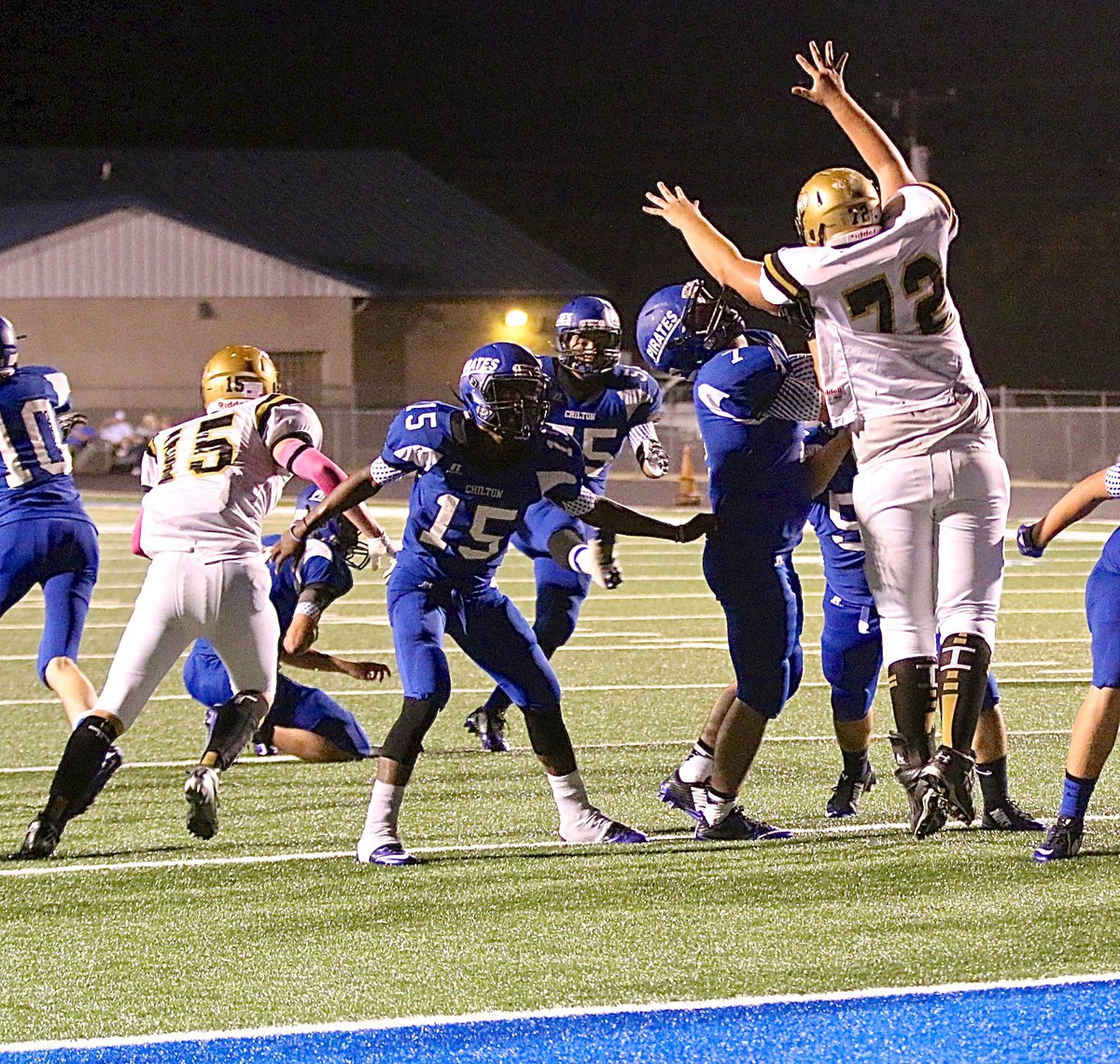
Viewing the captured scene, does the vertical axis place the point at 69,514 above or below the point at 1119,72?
below

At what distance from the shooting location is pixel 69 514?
25.2 feet

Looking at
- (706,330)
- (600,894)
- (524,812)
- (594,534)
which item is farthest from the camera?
(594,534)

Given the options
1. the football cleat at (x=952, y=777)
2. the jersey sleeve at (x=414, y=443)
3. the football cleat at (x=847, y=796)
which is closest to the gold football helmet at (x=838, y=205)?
the jersey sleeve at (x=414, y=443)

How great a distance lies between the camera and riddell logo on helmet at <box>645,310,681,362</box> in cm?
658

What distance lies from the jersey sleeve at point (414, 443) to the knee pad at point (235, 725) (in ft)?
2.75

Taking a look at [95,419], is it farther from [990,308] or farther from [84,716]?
[84,716]

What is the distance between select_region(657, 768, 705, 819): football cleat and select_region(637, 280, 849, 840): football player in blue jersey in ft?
0.90

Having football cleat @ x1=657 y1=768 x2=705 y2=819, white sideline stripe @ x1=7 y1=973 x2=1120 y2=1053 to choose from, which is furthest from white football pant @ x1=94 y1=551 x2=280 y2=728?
white sideline stripe @ x1=7 y1=973 x2=1120 y2=1053

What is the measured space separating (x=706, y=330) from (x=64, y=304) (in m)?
36.8

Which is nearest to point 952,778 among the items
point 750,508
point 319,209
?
point 750,508

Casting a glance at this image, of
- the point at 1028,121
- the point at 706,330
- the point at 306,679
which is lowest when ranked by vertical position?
the point at 306,679

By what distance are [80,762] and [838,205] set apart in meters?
2.67

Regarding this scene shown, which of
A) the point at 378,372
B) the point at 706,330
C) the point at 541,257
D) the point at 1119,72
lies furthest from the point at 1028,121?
the point at 706,330

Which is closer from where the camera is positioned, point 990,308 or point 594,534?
point 594,534
